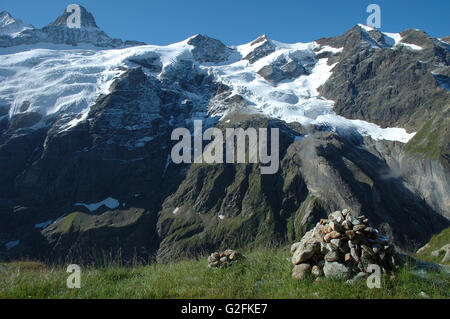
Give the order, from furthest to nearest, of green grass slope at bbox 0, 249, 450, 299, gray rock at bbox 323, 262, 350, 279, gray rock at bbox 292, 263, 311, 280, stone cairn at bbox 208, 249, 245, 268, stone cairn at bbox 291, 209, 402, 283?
stone cairn at bbox 208, 249, 245, 268
gray rock at bbox 292, 263, 311, 280
stone cairn at bbox 291, 209, 402, 283
gray rock at bbox 323, 262, 350, 279
green grass slope at bbox 0, 249, 450, 299

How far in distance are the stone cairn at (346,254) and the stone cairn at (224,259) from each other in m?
2.14

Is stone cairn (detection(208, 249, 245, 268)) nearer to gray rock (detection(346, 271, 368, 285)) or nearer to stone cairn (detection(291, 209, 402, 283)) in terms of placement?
stone cairn (detection(291, 209, 402, 283))

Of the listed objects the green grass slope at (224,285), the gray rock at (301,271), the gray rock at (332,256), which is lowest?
the green grass slope at (224,285)

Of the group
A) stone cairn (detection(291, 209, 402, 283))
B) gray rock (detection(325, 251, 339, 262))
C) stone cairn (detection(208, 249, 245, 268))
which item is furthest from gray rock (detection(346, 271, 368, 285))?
stone cairn (detection(208, 249, 245, 268))

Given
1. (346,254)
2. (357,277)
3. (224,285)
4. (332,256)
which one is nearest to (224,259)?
(224,285)

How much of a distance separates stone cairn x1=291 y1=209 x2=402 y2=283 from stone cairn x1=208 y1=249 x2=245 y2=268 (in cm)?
214

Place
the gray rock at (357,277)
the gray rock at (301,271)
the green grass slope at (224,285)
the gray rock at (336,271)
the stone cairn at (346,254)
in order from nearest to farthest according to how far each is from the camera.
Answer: the green grass slope at (224,285), the gray rock at (357,277), the gray rock at (336,271), the stone cairn at (346,254), the gray rock at (301,271)

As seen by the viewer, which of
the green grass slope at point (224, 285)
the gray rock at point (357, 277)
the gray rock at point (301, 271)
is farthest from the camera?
the gray rock at point (301, 271)

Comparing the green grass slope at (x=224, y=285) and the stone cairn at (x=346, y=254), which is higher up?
the stone cairn at (x=346, y=254)

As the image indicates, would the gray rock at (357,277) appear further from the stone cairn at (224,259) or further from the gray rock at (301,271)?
the stone cairn at (224,259)

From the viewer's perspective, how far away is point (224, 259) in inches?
400

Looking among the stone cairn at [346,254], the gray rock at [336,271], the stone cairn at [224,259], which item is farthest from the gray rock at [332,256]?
the stone cairn at [224,259]

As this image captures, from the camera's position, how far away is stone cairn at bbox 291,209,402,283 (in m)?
8.25

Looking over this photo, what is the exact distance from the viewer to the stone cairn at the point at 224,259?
33.1ft
